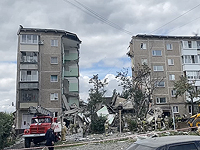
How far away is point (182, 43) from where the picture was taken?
1816 inches

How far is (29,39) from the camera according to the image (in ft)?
133

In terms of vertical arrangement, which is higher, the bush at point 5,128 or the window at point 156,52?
the window at point 156,52

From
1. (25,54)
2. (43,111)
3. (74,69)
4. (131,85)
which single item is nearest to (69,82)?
(74,69)

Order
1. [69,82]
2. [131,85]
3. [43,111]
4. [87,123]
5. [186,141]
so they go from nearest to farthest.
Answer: [186,141]
[43,111]
[87,123]
[131,85]
[69,82]

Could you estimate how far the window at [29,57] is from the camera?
40031 millimetres

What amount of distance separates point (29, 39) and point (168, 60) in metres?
24.3

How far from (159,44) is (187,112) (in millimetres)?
12879

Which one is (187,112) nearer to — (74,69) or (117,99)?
(117,99)

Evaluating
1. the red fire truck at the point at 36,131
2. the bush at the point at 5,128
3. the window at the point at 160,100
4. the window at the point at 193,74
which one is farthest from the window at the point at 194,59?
the bush at the point at 5,128

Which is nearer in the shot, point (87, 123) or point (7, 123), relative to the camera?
point (7, 123)

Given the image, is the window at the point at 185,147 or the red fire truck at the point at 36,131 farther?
the red fire truck at the point at 36,131

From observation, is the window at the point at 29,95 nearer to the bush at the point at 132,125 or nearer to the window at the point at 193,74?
the bush at the point at 132,125

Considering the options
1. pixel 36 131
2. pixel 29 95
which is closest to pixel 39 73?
pixel 29 95

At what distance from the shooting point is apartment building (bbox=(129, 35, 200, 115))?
4341 cm
